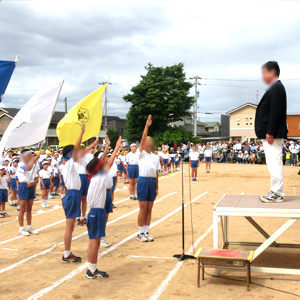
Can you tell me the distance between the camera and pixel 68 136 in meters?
7.79

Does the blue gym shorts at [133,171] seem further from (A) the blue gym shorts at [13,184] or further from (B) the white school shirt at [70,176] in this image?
(B) the white school shirt at [70,176]

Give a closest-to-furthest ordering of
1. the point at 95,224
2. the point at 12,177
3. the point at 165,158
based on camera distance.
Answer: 1. the point at 95,224
2. the point at 12,177
3. the point at 165,158

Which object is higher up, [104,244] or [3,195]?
[3,195]

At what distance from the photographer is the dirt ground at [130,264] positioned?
16.9 ft

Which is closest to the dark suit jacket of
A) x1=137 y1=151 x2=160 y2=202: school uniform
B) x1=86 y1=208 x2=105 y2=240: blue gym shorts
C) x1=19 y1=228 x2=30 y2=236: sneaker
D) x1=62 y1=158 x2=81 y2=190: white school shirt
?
x1=137 y1=151 x2=160 y2=202: school uniform

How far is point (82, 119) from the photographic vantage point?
8195 millimetres

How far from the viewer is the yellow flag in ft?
25.2

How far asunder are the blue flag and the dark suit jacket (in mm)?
5391

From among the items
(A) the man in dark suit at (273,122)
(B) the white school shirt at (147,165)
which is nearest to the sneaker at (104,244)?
(B) the white school shirt at (147,165)

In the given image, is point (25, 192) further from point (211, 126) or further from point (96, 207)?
point (211, 126)

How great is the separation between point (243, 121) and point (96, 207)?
208 ft

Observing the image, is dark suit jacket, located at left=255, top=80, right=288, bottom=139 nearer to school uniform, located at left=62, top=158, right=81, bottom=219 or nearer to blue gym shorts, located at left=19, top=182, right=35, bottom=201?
school uniform, located at left=62, top=158, right=81, bottom=219

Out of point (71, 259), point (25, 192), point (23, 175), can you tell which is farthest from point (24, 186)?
point (71, 259)

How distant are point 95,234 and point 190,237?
314 centimetres
